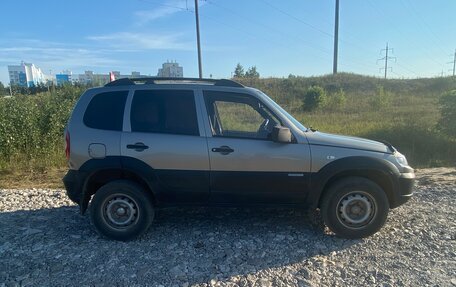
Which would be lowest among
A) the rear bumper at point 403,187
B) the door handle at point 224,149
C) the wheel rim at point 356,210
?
the wheel rim at point 356,210

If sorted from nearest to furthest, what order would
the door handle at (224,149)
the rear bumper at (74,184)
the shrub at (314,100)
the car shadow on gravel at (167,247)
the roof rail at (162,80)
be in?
1. the car shadow on gravel at (167,247)
2. the door handle at (224,149)
3. the rear bumper at (74,184)
4. the roof rail at (162,80)
5. the shrub at (314,100)

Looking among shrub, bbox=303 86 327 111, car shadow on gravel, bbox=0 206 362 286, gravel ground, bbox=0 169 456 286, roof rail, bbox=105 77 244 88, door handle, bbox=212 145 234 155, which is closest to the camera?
gravel ground, bbox=0 169 456 286

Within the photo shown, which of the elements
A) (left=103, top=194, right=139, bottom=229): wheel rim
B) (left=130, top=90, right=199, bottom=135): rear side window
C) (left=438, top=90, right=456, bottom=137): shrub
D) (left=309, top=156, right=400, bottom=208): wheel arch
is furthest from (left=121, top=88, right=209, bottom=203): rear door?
(left=438, top=90, right=456, bottom=137): shrub

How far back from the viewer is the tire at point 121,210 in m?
4.12

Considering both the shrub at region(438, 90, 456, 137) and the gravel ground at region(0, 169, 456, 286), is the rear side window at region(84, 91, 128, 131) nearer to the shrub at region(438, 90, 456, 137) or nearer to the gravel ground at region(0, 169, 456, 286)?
the gravel ground at region(0, 169, 456, 286)

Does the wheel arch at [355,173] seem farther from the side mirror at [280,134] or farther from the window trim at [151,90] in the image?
the window trim at [151,90]

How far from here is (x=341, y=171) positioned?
3994 mm

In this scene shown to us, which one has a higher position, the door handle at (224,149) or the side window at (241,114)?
the side window at (241,114)

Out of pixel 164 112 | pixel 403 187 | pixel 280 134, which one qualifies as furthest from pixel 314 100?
pixel 164 112

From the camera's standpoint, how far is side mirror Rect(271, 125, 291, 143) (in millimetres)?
3881

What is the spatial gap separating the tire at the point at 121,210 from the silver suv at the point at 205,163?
0.01 meters

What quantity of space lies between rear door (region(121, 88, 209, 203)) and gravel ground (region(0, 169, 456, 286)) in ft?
2.28

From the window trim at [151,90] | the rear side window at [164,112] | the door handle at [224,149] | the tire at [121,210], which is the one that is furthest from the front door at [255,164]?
the tire at [121,210]

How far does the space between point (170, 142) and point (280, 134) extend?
1338 mm
